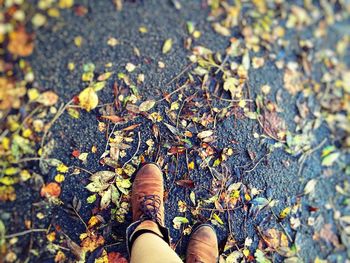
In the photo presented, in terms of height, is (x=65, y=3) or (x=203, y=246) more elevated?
(x=65, y=3)

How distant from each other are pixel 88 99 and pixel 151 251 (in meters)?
1.04

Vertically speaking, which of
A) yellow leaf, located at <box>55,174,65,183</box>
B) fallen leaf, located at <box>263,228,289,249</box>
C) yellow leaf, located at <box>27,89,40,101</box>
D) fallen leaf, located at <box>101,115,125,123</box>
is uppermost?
yellow leaf, located at <box>27,89,40,101</box>

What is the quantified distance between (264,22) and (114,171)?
1.71 m

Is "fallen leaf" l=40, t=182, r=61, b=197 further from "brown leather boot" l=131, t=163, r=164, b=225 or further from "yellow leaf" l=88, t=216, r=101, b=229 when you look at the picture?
"brown leather boot" l=131, t=163, r=164, b=225

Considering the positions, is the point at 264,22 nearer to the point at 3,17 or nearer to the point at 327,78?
the point at 327,78

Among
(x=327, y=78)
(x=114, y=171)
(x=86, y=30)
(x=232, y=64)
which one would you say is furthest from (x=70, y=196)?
(x=327, y=78)

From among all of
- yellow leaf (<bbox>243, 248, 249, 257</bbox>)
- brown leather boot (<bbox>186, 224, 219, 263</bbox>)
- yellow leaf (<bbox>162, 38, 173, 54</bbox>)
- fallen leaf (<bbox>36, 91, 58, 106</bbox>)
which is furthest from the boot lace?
yellow leaf (<bbox>162, 38, 173, 54</bbox>)

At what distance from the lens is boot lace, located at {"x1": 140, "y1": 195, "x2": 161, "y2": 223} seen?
2.04 meters

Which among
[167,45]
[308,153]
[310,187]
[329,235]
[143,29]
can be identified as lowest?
[329,235]

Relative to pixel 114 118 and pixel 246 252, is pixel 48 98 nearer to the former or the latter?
pixel 114 118

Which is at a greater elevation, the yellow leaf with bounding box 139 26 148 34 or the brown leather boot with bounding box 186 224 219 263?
the yellow leaf with bounding box 139 26 148 34

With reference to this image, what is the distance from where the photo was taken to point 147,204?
2068 mm

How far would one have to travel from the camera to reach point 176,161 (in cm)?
225

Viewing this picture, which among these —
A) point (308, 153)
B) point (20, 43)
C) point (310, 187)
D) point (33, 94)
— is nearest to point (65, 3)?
point (20, 43)
